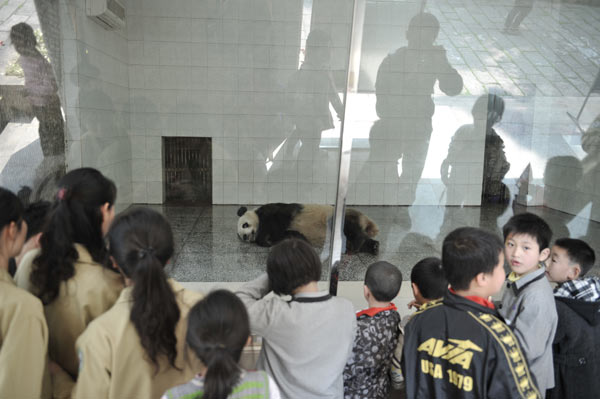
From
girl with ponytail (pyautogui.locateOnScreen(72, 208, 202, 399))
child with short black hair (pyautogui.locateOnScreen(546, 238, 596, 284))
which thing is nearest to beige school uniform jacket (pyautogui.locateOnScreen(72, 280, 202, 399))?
girl with ponytail (pyautogui.locateOnScreen(72, 208, 202, 399))

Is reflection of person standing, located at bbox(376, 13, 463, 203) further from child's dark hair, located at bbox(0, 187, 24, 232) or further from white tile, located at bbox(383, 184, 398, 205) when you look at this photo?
child's dark hair, located at bbox(0, 187, 24, 232)

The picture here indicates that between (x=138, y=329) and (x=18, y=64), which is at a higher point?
(x=18, y=64)

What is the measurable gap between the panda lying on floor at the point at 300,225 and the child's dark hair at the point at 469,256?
1.68m

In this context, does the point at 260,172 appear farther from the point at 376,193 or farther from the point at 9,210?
the point at 9,210

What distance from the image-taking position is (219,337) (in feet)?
3.28

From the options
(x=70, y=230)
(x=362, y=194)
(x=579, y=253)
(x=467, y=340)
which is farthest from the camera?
(x=362, y=194)

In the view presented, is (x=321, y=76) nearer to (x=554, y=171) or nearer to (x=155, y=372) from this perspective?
(x=554, y=171)

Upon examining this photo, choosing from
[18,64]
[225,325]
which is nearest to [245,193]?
[18,64]

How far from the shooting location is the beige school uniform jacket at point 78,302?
1.29 metres

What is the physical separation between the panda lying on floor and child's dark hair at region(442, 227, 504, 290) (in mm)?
1677

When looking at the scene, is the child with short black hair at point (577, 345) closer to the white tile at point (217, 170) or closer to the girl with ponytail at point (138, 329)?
the girl with ponytail at point (138, 329)

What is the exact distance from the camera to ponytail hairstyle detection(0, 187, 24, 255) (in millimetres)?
1268

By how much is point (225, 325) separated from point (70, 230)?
0.62 meters

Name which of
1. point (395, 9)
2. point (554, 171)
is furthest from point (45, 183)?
point (554, 171)
